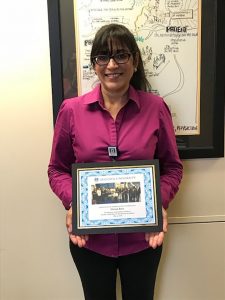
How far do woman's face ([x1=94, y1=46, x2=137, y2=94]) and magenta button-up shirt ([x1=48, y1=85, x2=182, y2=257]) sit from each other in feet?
0.24

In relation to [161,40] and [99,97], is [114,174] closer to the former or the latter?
[99,97]

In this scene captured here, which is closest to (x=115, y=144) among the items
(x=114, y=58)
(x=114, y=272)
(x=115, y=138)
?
(x=115, y=138)

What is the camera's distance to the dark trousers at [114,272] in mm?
1264

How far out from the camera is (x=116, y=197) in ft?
3.79

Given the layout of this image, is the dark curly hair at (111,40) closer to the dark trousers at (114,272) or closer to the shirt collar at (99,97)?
the shirt collar at (99,97)

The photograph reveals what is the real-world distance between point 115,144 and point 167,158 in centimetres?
24

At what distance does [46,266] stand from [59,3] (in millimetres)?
1160

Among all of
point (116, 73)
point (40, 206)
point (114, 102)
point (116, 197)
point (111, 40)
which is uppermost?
point (111, 40)

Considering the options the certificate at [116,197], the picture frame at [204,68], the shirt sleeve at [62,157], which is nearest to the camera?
the certificate at [116,197]

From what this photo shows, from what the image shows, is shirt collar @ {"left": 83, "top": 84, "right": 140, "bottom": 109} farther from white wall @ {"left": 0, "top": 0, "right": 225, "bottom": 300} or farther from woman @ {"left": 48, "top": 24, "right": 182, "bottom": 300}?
white wall @ {"left": 0, "top": 0, "right": 225, "bottom": 300}

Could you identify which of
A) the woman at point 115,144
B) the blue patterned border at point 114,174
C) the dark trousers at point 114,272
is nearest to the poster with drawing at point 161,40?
the woman at point 115,144

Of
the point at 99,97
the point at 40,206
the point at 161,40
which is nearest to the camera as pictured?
the point at 99,97

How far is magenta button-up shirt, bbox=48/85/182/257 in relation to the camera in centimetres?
122

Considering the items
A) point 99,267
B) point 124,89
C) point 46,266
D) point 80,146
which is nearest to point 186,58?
point 124,89
